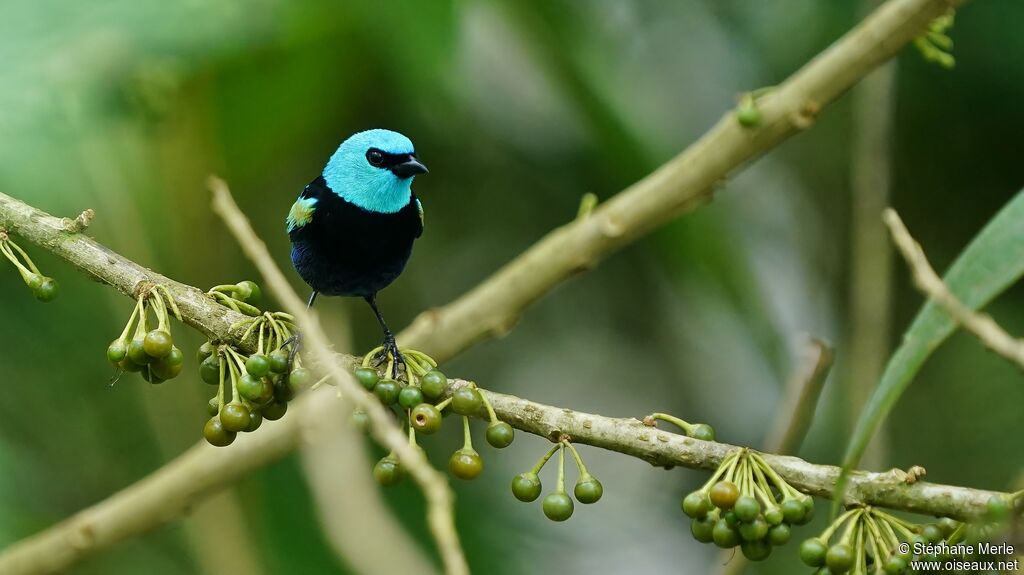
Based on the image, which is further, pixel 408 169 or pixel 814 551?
pixel 408 169

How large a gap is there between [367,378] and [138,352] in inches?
15.5

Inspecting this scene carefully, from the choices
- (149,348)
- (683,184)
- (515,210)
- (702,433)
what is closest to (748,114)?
(683,184)

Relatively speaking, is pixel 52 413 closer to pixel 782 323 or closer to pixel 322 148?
pixel 322 148

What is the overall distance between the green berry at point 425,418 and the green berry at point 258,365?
0.27 m

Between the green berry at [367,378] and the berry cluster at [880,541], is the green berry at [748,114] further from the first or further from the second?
the green berry at [367,378]

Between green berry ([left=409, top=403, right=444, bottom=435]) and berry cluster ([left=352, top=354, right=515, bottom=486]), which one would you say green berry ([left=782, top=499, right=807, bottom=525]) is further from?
green berry ([left=409, top=403, right=444, bottom=435])

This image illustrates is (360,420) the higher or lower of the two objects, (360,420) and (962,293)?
the higher

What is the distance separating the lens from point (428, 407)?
1804mm

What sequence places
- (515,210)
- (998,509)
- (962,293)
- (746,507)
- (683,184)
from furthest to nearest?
(515,210)
(683,184)
(746,507)
(998,509)
(962,293)

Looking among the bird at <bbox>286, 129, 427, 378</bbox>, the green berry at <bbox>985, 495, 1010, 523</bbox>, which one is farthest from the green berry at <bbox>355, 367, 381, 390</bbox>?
the bird at <bbox>286, 129, 427, 378</bbox>

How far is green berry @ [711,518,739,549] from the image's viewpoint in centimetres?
181

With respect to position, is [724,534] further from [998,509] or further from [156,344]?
[156,344]

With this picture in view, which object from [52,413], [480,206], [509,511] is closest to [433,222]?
[480,206]

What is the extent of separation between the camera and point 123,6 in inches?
101
